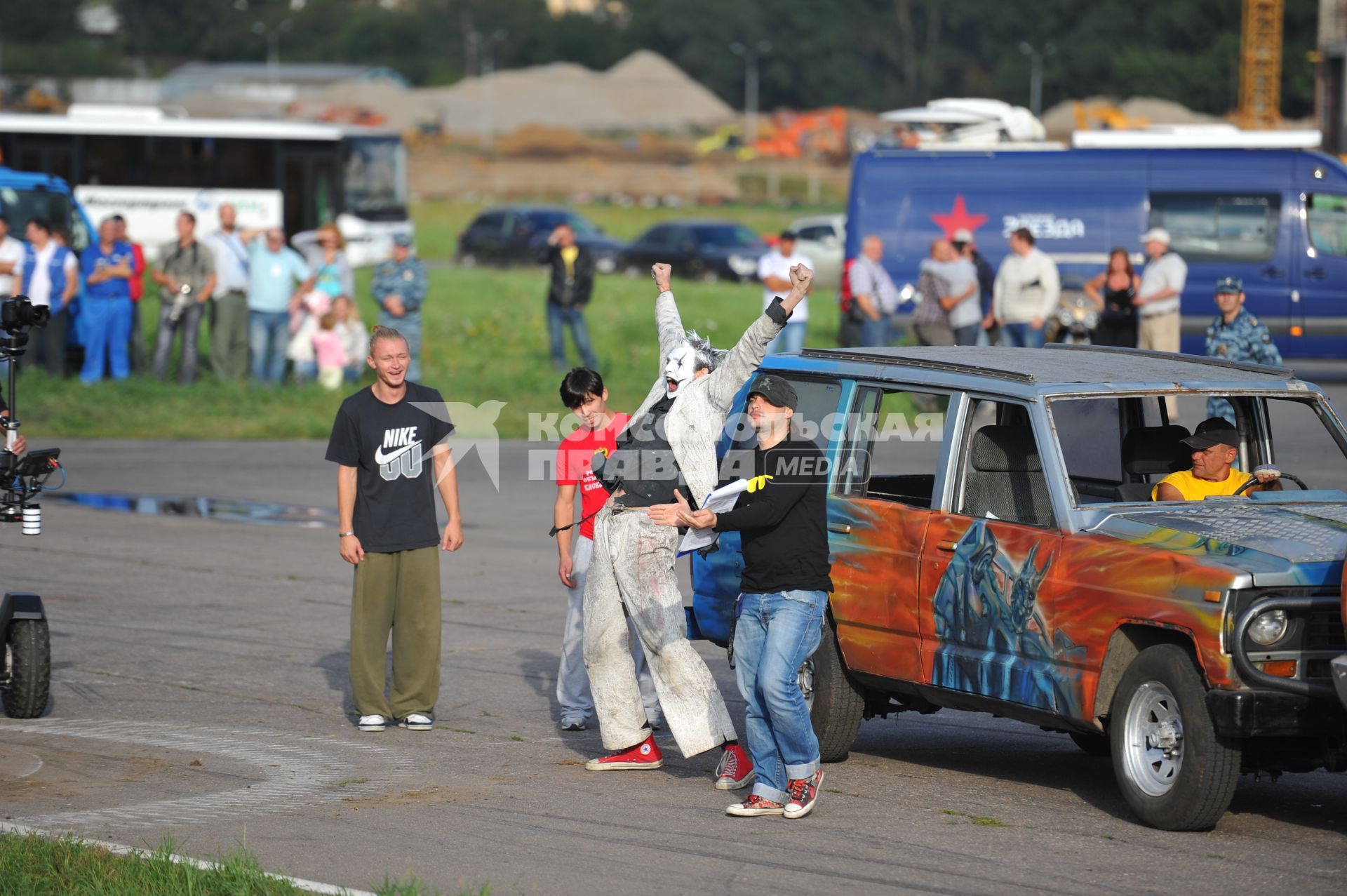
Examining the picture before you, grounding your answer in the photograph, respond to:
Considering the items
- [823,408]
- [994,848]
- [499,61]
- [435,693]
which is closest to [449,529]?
[435,693]

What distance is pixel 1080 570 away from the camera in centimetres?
687

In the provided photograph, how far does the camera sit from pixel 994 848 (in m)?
6.43

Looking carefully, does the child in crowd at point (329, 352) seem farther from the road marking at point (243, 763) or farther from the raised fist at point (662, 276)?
the raised fist at point (662, 276)

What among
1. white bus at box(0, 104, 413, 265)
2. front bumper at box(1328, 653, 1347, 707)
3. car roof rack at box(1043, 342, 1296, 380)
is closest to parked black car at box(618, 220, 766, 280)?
white bus at box(0, 104, 413, 265)

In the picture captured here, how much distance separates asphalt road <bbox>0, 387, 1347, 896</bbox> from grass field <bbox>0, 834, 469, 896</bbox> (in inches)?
8.9

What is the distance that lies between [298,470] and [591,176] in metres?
66.1

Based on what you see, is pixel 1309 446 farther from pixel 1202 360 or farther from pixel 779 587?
pixel 779 587

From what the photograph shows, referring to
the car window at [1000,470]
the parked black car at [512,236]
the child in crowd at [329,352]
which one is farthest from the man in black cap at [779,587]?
the parked black car at [512,236]

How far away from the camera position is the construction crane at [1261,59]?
291 ft

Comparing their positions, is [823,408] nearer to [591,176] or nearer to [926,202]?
[926,202]

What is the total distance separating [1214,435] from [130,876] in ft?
15.7

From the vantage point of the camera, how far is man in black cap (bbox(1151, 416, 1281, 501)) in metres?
7.82

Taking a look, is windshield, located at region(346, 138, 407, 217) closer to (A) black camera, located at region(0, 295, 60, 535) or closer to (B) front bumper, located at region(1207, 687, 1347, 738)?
(A) black camera, located at region(0, 295, 60, 535)

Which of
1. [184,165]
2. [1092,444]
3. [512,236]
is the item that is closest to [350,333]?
[1092,444]
